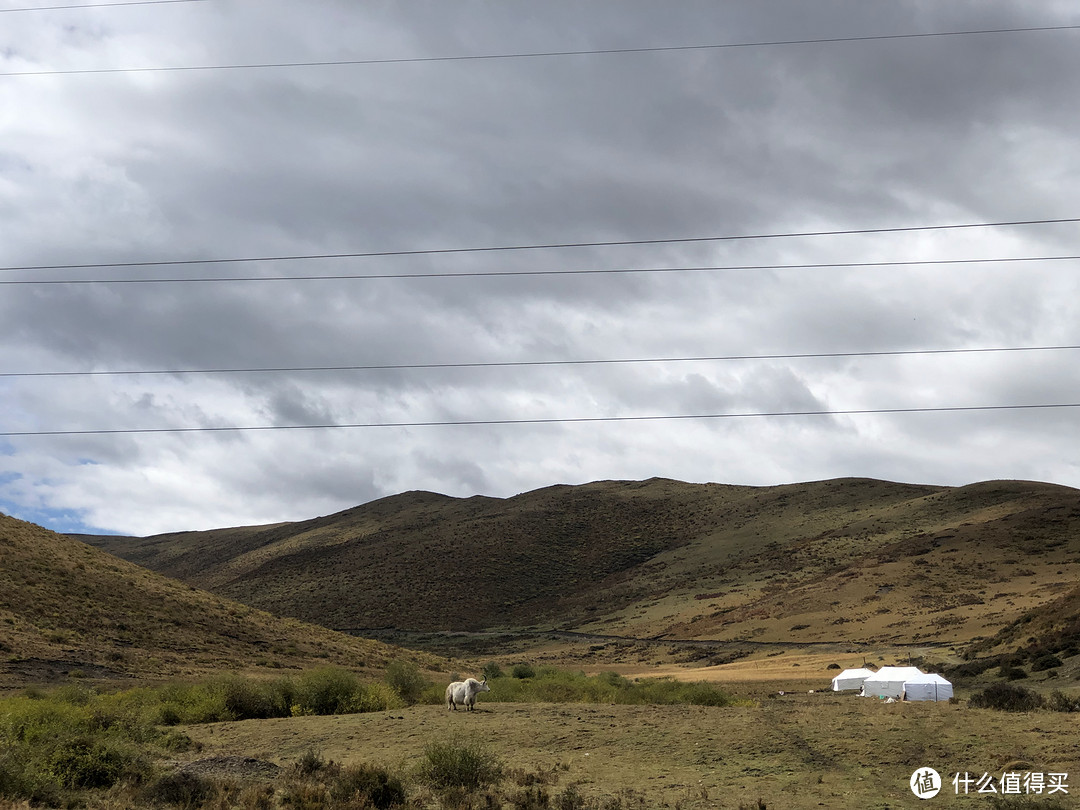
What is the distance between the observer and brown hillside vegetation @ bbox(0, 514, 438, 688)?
138ft

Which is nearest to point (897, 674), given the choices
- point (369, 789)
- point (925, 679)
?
point (925, 679)

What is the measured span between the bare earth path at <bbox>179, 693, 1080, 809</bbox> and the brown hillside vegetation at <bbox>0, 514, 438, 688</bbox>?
1693 cm

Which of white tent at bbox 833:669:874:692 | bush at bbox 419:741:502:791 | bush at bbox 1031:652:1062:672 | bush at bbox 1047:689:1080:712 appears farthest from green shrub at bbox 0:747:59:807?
bush at bbox 1031:652:1062:672

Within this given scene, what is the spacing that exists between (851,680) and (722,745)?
27.6 meters

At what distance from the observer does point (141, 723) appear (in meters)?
25.0

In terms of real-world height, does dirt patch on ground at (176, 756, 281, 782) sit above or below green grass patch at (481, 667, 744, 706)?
below

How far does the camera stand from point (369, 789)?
56.0 ft

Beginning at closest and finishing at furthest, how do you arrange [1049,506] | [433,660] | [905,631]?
1. [433,660]
2. [905,631]
3. [1049,506]

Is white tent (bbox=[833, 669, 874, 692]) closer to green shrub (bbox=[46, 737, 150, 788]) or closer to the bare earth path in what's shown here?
the bare earth path

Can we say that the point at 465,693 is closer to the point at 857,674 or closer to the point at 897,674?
the point at 897,674

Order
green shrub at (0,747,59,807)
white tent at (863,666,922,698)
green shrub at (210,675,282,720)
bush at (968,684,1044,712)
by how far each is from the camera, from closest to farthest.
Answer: green shrub at (0,747,59,807)
bush at (968,684,1044,712)
green shrub at (210,675,282,720)
white tent at (863,666,922,698)

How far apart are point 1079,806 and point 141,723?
23.2m

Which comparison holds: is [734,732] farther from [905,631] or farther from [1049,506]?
[1049,506]

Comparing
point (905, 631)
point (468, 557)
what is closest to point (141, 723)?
point (905, 631)
